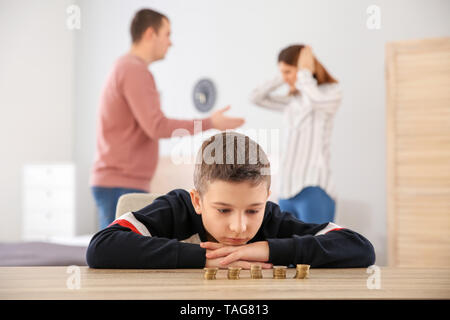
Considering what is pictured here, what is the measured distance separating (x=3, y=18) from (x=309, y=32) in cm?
237

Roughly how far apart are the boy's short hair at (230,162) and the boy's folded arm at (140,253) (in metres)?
0.13

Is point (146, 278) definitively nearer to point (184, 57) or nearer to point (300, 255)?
point (300, 255)

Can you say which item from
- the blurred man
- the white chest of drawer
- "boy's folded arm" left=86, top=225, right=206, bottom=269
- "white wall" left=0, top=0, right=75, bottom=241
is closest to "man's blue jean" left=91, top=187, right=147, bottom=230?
the blurred man

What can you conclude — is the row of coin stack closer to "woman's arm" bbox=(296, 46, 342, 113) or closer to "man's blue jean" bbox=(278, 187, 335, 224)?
"man's blue jean" bbox=(278, 187, 335, 224)

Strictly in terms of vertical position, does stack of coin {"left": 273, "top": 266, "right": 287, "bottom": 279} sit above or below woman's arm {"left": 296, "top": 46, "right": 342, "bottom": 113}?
below

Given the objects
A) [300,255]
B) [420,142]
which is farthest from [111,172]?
[420,142]

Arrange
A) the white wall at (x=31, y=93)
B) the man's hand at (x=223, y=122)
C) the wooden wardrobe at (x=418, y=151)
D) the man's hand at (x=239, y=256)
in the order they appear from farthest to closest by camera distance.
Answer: the white wall at (x=31, y=93) < the wooden wardrobe at (x=418, y=151) < the man's hand at (x=223, y=122) < the man's hand at (x=239, y=256)

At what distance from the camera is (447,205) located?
288 cm

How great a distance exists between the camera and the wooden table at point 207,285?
0.49 m

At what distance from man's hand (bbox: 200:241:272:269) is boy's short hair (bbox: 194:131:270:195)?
11 centimetres

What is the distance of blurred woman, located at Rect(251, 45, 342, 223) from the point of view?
197 centimetres

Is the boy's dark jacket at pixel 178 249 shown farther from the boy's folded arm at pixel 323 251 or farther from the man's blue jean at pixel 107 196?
the man's blue jean at pixel 107 196

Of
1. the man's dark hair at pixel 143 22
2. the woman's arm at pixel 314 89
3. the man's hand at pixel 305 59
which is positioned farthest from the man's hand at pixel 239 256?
the man's hand at pixel 305 59

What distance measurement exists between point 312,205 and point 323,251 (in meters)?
1.12
